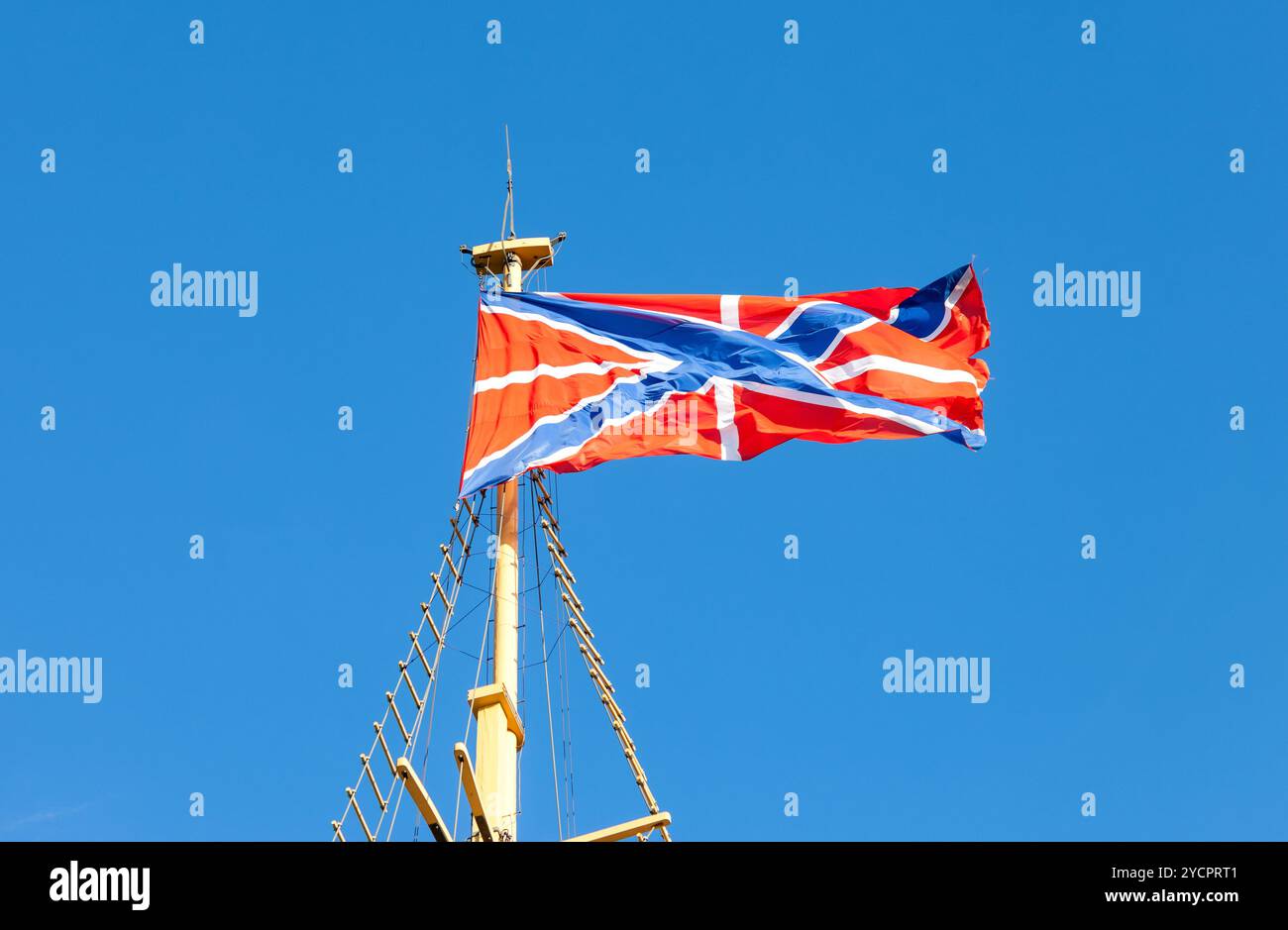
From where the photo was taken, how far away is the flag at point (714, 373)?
99.0 feet

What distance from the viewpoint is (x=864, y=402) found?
102ft

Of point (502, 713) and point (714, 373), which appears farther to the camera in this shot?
point (714, 373)

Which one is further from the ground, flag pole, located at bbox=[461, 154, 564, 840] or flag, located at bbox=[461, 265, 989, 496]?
flag, located at bbox=[461, 265, 989, 496]

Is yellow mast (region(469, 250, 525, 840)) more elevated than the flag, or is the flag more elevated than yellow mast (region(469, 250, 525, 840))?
the flag

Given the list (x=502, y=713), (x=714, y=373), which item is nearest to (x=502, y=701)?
(x=502, y=713)

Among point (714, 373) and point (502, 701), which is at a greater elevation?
point (714, 373)

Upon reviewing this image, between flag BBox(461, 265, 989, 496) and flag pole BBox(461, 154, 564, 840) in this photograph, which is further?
flag BBox(461, 265, 989, 496)

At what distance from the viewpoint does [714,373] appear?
31.6 meters

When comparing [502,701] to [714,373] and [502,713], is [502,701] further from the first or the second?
[714,373]

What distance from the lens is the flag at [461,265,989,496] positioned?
1188 inches

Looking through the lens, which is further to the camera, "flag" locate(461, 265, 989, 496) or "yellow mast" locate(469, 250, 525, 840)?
"flag" locate(461, 265, 989, 496)

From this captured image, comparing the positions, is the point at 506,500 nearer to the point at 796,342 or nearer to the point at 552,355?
the point at 552,355
